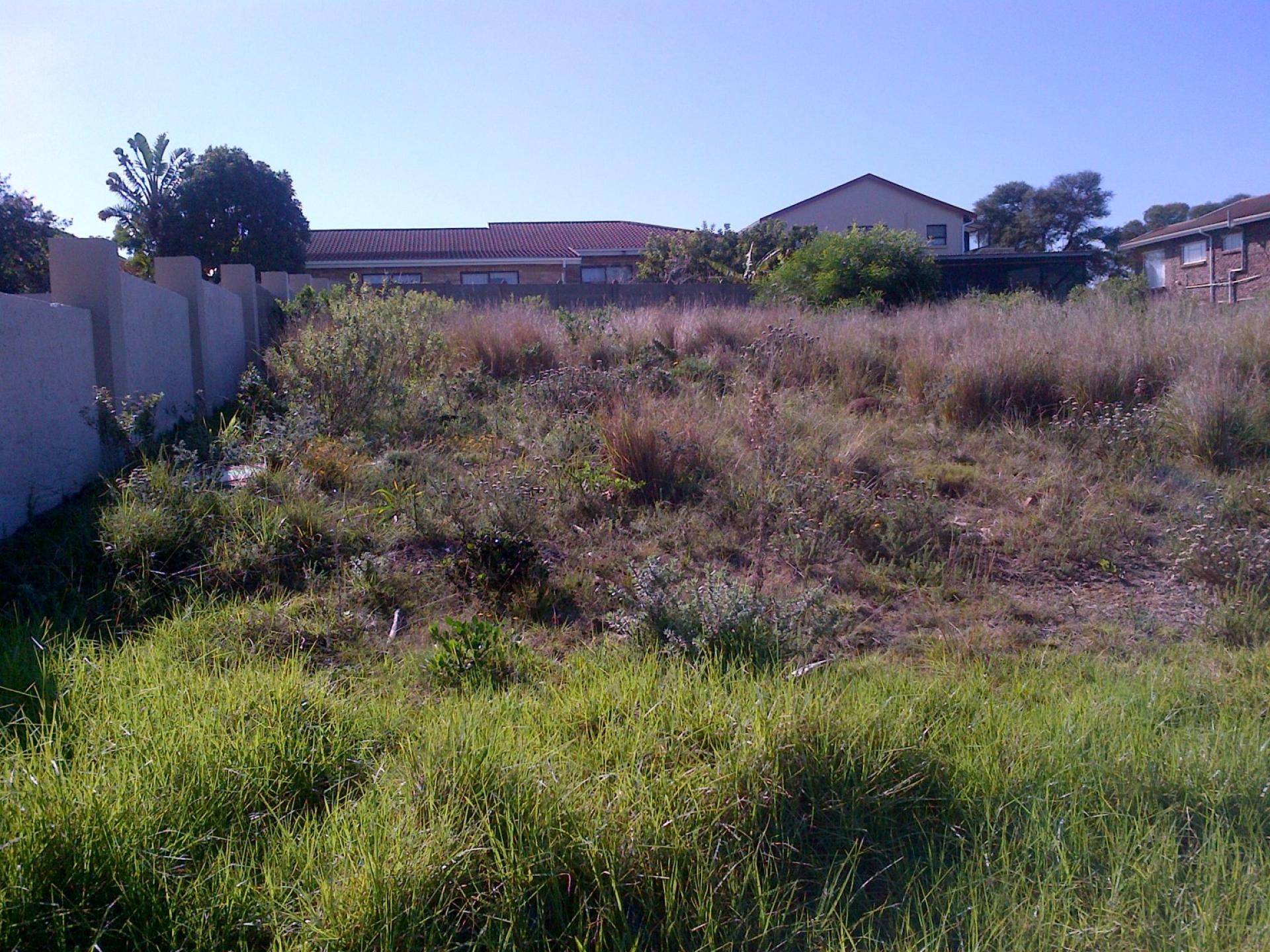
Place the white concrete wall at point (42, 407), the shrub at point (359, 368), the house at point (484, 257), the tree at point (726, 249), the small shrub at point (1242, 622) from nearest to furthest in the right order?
the small shrub at point (1242, 622)
the white concrete wall at point (42, 407)
the shrub at point (359, 368)
the tree at point (726, 249)
the house at point (484, 257)

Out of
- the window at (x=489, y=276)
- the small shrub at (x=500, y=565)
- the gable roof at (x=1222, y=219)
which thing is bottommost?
the small shrub at (x=500, y=565)

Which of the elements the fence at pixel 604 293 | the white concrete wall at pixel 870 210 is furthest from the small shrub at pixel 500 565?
the white concrete wall at pixel 870 210

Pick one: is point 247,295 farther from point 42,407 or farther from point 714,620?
point 714,620

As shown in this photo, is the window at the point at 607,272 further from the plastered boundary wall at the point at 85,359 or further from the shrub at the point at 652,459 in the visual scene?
the shrub at the point at 652,459

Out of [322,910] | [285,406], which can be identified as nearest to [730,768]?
[322,910]

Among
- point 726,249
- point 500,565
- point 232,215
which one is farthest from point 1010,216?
point 500,565

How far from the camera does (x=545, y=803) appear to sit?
10.1 feet

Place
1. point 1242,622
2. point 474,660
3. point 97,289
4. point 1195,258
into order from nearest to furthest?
1. point 474,660
2. point 1242,622
3. point 97,289
4. point 1195,258

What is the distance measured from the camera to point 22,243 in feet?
66.8

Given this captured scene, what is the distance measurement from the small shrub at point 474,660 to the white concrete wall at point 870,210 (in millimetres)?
35345

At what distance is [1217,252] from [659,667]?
110ft

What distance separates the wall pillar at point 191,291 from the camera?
10836 mm

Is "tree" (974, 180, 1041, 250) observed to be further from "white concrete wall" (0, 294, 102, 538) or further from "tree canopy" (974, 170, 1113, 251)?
"white concrete wall" (0, 294, 102, 538)

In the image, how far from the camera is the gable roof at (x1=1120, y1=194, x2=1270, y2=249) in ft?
94.8
